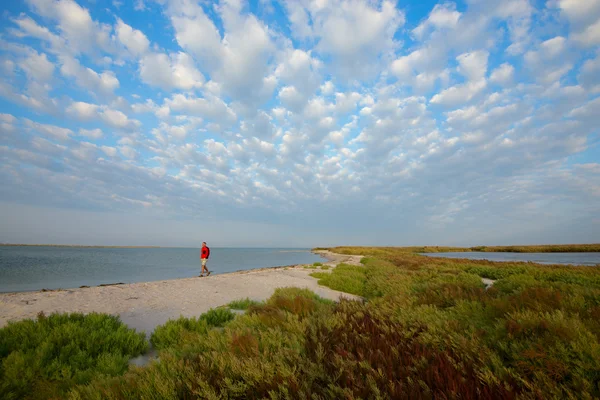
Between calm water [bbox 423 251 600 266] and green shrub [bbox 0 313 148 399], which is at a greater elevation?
calm water [bbox 423 251 600 266]

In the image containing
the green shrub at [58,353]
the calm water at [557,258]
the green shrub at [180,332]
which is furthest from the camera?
the calm water at [557,258]

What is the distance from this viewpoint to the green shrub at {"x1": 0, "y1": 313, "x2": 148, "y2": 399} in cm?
340

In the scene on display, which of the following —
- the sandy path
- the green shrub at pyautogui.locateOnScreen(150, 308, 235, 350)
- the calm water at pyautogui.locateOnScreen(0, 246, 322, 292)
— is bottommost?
the calm water at pyautogui.locateOnScreen(0, 246, 322, 292)

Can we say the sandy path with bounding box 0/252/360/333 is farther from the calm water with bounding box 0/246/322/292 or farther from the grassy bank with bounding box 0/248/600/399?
the calm water with bounding box 0/246/322/292

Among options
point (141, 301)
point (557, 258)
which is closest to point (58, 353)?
point (141, 301)

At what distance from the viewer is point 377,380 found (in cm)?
257

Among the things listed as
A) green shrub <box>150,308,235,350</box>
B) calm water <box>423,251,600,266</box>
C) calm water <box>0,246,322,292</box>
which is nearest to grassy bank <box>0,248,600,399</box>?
green shrub <box>150,308,235,350</box>

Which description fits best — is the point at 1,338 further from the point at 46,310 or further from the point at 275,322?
the point at 275,322

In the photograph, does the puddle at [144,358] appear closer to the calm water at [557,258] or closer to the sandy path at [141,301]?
the sandy path at [141,301]

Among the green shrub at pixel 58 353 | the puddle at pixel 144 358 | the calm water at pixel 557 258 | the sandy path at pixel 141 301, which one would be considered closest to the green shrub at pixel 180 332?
the puddle at pixel 144 358

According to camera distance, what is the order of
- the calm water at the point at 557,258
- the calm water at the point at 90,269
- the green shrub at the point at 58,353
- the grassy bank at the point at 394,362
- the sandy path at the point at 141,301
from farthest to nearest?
the calm water at the point at 557,258 → the calm water at the point at 90,269 → the sandy path at the point at 141,301 → the green shrub at the point at 58,353 → the grassy bank at the point at 394,362

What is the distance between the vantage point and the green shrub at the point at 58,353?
11.1 ft

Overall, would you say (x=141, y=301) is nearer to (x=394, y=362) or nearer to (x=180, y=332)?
(x=180, y=332)

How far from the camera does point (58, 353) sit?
166 inches
